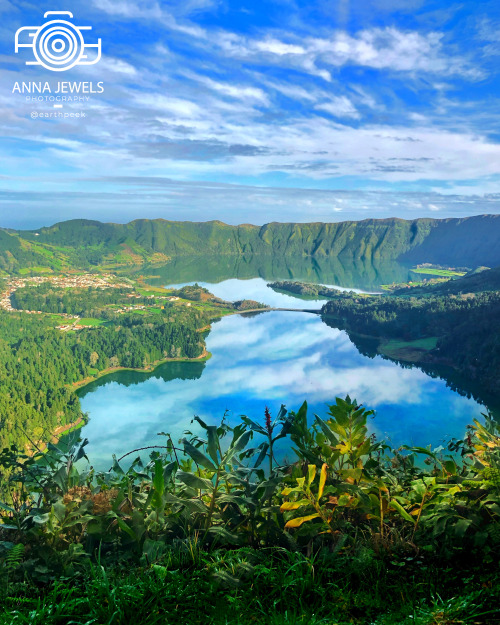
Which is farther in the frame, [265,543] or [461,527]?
[265,543]

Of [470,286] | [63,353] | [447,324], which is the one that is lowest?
[63,353]

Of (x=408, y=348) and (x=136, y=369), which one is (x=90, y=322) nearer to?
(x=136, y=369)

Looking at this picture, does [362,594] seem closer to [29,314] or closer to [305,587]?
[305,587]

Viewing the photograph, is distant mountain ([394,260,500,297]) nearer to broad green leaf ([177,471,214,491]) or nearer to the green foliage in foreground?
the green foliage in foreground

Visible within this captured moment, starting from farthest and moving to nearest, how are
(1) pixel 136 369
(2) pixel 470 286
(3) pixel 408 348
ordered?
(2) pixel 470 286 → (3) pixel 408 348 → (1) pixel 136 369

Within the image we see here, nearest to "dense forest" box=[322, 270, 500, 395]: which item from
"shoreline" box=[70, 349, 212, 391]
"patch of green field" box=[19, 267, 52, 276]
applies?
"shoreline" box=[70, 349, 212, 391]

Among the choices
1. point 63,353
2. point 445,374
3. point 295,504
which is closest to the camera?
point 295,504

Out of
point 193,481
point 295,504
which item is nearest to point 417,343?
point 295,504
